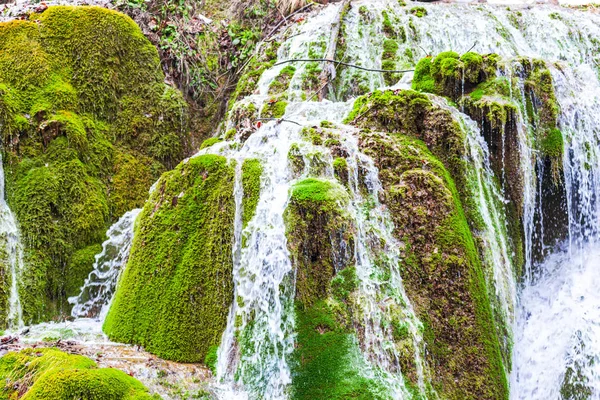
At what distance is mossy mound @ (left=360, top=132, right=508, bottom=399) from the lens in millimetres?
4566

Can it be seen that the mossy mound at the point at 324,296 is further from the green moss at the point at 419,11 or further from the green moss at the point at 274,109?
the green moss at the point at 419,11

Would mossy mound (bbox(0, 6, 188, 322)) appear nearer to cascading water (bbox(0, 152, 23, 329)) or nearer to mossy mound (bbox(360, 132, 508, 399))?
cascading water (bbox(0, 152, 23, 329))

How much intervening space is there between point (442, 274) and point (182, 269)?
8.02ft

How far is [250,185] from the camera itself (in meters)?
5.37

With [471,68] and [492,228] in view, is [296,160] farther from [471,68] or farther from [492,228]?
[471,68]

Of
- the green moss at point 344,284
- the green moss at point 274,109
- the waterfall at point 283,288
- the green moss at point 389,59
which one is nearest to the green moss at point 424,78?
the waterfall at point 283,288

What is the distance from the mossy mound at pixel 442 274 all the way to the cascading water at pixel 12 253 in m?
4.59

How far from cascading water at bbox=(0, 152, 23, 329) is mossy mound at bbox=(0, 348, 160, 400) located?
97.9 inches

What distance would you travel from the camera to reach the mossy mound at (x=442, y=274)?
4.57 m

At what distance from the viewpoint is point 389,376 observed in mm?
4320

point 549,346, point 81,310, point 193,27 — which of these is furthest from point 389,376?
point 193,27

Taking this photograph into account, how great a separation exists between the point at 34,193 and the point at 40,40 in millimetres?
2758

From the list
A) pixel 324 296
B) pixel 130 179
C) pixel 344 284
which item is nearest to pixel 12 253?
pixel 130 179

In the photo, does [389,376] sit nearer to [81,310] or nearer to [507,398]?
[507,398]
